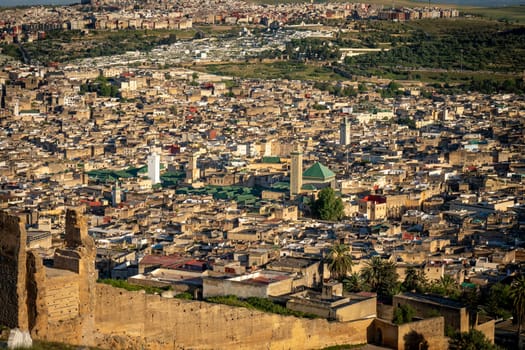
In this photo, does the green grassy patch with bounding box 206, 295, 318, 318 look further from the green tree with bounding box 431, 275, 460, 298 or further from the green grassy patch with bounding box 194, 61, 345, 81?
the green grassy patch with bounding box 194, 61, 345, 81

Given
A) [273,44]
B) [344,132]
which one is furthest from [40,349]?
[273,44]

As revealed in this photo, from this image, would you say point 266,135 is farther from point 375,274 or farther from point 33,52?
point 33,52

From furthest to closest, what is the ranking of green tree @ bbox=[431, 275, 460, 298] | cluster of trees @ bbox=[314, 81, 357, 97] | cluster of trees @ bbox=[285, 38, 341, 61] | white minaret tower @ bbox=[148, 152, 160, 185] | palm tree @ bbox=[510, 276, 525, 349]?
1. cluster of trees @ bbox=[285, 38, 341, 61]
2. cluster of trees @ bbox=[314, 81, 357, 97]
3. white minaret tower @ bbox=[148, 152, 160, 185]
4. green tree @ bbox=[431, 275, 460, 298]
5. palm tree @ bbox=[510, 276, 525, 349]

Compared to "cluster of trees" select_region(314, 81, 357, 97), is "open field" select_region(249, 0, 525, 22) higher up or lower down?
lower down

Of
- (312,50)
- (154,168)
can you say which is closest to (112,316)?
(154,168)

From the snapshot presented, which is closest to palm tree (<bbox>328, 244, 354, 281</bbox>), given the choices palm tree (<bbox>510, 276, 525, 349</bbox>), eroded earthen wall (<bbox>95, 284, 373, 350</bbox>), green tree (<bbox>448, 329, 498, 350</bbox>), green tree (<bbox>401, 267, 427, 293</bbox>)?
green tree (<bbox>401, 267, 427, 293</bbox>)

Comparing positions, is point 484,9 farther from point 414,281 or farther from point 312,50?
point 414,281

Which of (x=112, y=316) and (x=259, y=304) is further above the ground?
(x=112, y=316)
